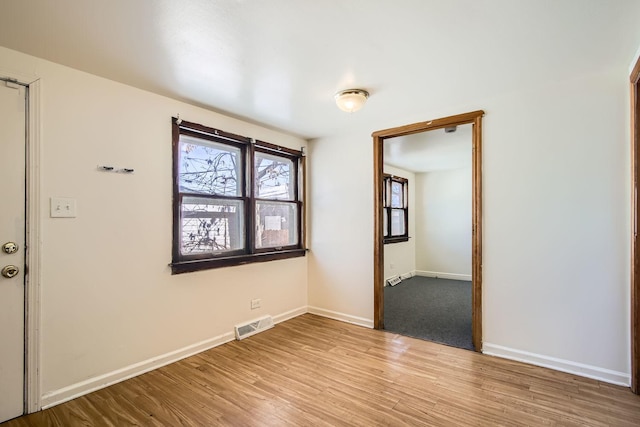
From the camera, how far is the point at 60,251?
214 cm

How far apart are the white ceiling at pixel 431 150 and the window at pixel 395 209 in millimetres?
356

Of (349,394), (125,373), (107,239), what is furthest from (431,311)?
(107,239)

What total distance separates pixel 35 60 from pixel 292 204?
8.72 ft

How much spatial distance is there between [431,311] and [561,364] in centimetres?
171

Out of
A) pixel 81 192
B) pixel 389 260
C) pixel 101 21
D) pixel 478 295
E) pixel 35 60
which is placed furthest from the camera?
pixel 389 260

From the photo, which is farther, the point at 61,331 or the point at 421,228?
the point at 421,228

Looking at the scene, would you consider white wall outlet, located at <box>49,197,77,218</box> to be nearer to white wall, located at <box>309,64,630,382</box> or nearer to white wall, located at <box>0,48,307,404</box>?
white wall, located at <box>0,48,307,404</box>

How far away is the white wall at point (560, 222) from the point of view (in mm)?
2307

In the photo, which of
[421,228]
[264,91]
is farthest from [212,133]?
[421,228]

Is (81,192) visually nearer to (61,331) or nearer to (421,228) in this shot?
(61,331)

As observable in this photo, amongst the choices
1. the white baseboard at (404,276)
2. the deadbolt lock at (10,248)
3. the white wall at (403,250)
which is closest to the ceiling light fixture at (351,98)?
the deadbolt lock at (10,248)

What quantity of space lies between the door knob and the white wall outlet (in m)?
0.38

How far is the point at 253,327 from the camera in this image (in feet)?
11.0

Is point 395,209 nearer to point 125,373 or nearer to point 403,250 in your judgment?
point 403,250
